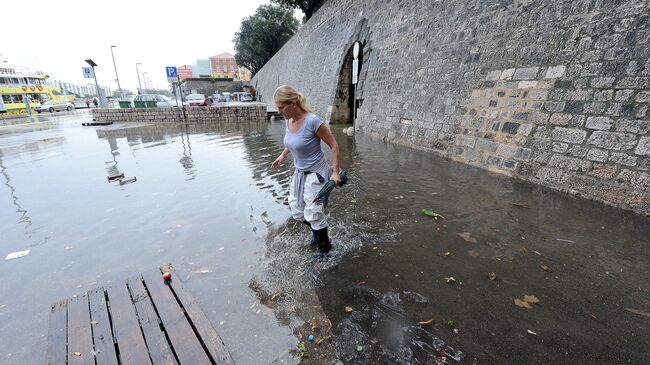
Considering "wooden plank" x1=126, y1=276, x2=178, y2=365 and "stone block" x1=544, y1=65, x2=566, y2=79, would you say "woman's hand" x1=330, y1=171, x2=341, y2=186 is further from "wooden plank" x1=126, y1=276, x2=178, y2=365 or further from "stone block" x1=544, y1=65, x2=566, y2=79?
"stone block" x1=544, y1=65, x2=566, y2=79

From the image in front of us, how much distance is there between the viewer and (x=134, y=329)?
2404mm

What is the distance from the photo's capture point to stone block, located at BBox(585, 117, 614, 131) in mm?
4843

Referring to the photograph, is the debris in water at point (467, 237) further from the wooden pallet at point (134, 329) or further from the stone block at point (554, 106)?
the stone block at point (554, 106)

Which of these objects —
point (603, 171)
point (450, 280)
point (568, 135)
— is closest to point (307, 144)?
point (450, 280)

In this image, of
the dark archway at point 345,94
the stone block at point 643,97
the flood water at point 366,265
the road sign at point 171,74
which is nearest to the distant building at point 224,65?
the road sign at point 171,74

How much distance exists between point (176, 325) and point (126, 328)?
377 mm

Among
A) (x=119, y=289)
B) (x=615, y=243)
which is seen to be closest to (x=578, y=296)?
(x=615, y=243)

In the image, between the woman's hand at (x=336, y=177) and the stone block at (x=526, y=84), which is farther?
the stone block at (x=526, y=84)

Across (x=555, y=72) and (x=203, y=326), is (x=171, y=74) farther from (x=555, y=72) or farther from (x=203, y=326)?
(x=203, y=326)

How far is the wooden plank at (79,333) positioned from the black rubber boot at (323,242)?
2.12 metres

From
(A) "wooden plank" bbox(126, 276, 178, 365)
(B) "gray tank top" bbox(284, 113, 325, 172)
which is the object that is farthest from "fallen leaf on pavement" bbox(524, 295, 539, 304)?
(A) "wooden plank" bbox(126, 276, 178, 365)

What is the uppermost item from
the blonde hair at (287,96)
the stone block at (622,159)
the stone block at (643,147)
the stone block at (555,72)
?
the stone block at (555,72)

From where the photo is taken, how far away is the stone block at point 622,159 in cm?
452

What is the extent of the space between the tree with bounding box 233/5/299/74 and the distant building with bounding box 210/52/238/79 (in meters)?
53.0
